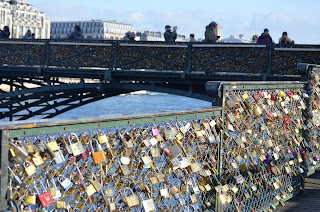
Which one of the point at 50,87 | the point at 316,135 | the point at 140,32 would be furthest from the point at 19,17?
the point at 316,135

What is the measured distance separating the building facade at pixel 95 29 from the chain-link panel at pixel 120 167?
162 m

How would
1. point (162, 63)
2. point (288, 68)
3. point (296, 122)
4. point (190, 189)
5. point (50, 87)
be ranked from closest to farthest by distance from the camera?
point (190, 189)
point (296, 122)
point (288, 68)
point (162, 63)
point (50, 87)

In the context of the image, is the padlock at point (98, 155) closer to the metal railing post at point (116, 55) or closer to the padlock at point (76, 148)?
the padlock at point (76, 148)

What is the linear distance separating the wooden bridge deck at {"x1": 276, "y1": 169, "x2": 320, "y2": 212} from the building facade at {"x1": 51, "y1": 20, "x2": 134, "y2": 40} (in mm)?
158830

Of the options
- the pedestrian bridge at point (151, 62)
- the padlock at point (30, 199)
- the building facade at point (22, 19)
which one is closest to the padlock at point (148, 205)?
the padlock at point (30, 199)

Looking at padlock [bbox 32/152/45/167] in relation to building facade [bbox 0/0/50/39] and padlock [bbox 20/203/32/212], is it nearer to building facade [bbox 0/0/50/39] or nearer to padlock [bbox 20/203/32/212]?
padlock [bbox 20/203/32/212]

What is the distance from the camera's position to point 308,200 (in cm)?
697

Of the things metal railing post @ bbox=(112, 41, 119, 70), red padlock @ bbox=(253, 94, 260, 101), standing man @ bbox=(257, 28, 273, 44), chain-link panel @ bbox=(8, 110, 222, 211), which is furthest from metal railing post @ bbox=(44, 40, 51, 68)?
chain-link panel @ bbox=(8, 110, 222, 211)

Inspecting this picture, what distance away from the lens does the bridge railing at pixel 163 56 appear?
697 inches

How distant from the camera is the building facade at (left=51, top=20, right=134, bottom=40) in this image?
172000 millimetres

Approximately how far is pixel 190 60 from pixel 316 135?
10589 millimetres

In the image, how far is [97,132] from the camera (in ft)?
11.3

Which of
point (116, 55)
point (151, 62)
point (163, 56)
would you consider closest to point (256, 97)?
point (163, 56)

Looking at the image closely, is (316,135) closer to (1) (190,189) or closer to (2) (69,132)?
(1) (190,189)
